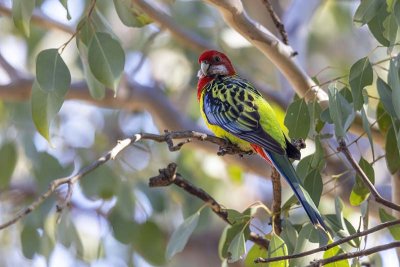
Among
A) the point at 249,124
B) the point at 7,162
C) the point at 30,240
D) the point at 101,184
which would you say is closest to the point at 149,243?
the point at 101,184

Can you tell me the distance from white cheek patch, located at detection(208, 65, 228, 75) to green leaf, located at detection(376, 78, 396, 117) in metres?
1.40

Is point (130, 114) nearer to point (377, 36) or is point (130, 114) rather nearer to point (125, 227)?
point (125, 227)

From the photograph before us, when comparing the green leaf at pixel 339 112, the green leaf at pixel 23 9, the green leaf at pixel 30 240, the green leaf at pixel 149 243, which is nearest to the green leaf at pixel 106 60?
the green leaf at pixel 23 9

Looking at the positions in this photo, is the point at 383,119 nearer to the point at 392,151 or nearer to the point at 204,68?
the point at 392,151

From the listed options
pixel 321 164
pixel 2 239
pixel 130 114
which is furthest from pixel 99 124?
pixel 321 164

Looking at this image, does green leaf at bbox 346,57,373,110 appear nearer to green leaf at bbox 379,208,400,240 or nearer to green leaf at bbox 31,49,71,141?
green leaf at bbox 379,208,400,240

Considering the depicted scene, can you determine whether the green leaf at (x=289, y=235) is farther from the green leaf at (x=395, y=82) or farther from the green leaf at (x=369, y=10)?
the green leaf at (x=369, y=10)

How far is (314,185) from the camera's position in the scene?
301cm

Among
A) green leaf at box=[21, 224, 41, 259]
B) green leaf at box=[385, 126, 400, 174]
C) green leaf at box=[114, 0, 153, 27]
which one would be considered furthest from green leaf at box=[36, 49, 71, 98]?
green leaf at box=[21, 224, 41, 259]

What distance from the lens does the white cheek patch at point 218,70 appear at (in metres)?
4.26

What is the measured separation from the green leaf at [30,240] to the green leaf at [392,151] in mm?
2058

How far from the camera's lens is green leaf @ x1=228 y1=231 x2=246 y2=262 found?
9.31ft

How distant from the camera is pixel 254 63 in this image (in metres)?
7.85

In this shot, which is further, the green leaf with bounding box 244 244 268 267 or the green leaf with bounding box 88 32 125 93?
the green leaf with bounding box 244 244 268 267
